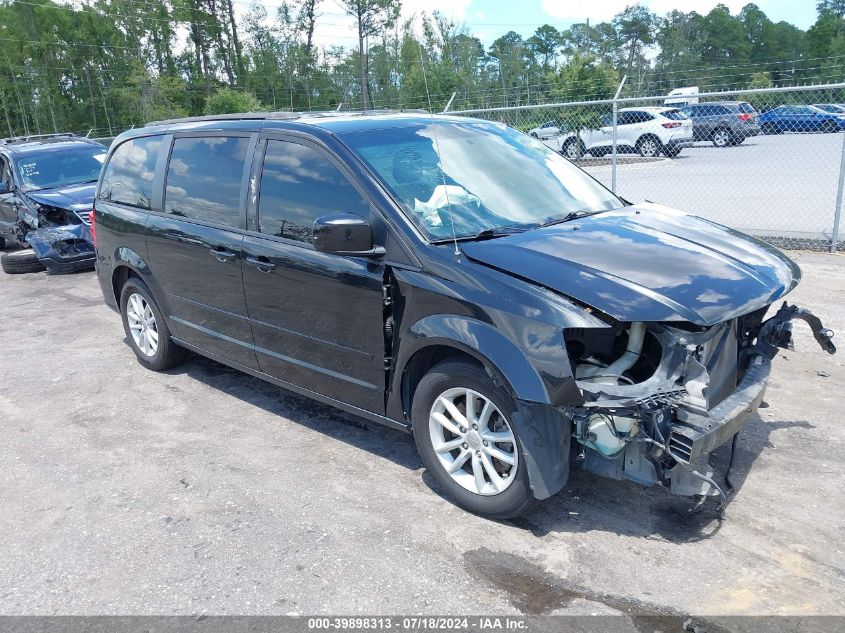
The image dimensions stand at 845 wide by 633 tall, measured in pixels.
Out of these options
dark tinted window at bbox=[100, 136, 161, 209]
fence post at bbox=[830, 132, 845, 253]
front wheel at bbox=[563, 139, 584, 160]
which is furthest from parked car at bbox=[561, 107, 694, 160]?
dark tinted window at bbox=[100, 136, 161, 209]

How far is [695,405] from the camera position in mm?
3057

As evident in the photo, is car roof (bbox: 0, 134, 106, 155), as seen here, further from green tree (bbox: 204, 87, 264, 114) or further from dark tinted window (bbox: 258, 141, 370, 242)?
green tree (bbox: 204, 87, 264, 114)

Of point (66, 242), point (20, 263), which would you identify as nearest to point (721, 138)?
point (66, 242)

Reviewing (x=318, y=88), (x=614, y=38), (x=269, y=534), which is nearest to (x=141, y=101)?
(x=318, y=88)

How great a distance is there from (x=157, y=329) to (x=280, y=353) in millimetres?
1783

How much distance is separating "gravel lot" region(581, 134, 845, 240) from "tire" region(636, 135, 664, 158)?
0.68m

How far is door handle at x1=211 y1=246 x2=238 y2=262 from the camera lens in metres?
4.54

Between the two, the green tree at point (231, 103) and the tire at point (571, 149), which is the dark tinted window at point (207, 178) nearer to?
the tire at point (571, 149)

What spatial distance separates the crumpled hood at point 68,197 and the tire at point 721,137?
58.9ft

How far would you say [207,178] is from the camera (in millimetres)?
4801

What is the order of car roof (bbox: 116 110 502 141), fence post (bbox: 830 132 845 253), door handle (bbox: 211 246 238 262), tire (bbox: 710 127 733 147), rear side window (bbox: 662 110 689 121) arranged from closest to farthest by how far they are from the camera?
car roof (bbox: 116 110 502 141) → door handle (bbox: 211 246 238 262) → fence post (bbox: 830 132 845 253) → rear side window (bbox: 662 110 689 121) → tire (bbox: 710 127 733 147)

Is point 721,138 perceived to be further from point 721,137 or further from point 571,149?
point 571,149

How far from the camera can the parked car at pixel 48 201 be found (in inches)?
401

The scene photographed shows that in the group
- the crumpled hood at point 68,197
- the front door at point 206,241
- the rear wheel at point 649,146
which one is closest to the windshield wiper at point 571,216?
the front door at point 206,241
